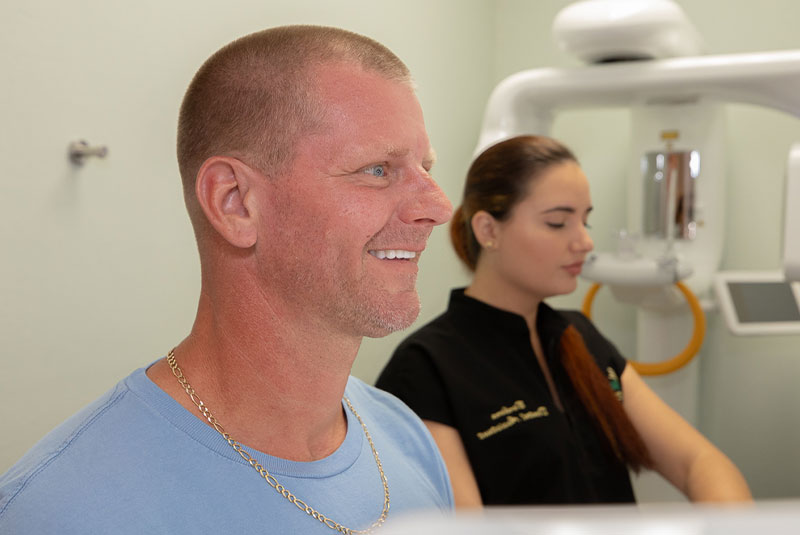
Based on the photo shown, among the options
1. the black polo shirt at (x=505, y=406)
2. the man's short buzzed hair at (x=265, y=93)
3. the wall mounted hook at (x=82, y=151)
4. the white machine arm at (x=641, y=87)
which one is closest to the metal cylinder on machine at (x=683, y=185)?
the white machine arm at (x=641, y=87)

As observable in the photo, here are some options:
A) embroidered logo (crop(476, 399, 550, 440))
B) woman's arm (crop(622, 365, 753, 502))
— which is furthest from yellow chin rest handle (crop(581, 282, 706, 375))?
embroidered logo (crop(476, 399, 550, 440))

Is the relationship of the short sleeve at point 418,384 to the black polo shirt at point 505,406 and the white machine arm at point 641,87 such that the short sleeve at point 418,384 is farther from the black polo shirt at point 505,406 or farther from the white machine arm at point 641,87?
the white machine arm at point 641,87

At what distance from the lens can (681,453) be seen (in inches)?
64.1

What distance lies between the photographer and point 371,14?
228 centimetres

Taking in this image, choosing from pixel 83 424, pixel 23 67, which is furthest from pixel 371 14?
pixel 83 424

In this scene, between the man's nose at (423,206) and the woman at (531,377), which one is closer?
the man's nose at (423,206)

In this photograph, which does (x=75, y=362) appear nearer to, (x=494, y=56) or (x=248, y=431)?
(x=248, y=431)

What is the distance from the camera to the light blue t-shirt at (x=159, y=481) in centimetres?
64

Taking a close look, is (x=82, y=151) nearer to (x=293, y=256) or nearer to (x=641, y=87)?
(x=293, y=256)

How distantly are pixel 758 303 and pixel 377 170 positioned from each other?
6.17 ft

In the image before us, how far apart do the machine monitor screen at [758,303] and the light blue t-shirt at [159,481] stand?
1.75 metres

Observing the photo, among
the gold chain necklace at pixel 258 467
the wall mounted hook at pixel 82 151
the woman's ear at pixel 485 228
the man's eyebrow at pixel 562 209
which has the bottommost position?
the gold chain necklace at pixel 258 467

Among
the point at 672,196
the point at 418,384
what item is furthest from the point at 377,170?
the point at 672,196

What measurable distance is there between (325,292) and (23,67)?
78cm
